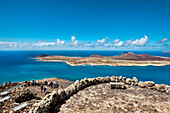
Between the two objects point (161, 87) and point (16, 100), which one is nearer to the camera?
point (161, 87)

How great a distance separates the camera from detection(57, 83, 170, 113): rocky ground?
894cm

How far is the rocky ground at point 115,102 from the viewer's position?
8938 millimetres

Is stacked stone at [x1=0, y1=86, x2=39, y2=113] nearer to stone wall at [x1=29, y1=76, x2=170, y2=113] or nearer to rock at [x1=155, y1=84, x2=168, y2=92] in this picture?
stone wall at [x1=29, y1=76, x2=170, y2=113]

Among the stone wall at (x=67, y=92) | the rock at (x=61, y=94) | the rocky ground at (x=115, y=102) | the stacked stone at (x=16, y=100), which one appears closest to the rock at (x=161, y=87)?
the stone wall at (x=67, y=92)

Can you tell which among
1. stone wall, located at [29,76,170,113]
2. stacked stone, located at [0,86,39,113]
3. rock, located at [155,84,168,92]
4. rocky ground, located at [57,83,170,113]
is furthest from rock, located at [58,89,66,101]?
rock, located at [155,84,168,92]

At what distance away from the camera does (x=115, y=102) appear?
10.1 m

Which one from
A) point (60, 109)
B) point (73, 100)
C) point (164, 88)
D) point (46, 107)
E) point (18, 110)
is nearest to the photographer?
point (46, 107)

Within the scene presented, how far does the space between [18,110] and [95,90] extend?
901 cm

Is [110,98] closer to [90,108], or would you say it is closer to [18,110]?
[90,108]

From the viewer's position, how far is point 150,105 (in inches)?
374

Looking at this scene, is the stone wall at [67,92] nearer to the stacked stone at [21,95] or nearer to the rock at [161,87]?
the rock at [161,87]

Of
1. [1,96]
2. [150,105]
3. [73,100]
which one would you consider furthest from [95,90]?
[1,96]

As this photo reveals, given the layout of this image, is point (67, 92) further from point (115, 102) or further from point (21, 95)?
point (21, 95)

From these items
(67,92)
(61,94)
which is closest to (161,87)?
(67,92)
